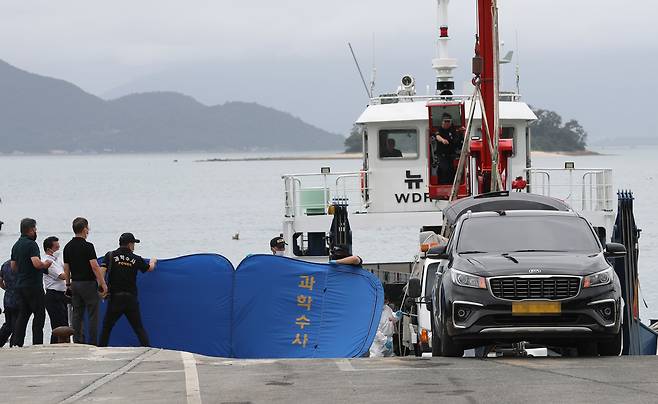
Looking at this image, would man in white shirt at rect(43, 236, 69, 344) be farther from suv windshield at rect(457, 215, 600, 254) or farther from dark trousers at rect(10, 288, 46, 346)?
suv windshield at rect(457, 215, 600, 254)

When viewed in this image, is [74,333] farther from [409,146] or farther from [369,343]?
[409,146]

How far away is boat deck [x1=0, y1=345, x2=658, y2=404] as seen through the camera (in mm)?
A: 10883

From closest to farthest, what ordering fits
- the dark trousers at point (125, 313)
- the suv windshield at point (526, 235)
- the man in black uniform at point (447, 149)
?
1. the suv windshield at point (526, 235)
2. the dark trousers at point (125, 313)
3. the man in black uniform at point (447, 149)

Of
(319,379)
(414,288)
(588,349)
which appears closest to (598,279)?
(588,349)

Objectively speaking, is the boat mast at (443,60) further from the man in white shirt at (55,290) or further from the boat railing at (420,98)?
the man in white shirt at (55,290)

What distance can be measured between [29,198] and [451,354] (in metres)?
118

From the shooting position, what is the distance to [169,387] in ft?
38.2

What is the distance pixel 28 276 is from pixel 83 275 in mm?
1167

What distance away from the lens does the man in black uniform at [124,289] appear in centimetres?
1633

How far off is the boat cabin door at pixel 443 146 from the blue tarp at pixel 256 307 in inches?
326

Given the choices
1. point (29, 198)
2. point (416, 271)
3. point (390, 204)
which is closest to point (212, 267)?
point (416, 271)

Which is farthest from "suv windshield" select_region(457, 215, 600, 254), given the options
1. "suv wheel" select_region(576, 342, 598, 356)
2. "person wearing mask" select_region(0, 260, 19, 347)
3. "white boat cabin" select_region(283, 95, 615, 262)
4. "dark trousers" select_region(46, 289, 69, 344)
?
"white boat cabin" select_region(283, 95, 615, 262)

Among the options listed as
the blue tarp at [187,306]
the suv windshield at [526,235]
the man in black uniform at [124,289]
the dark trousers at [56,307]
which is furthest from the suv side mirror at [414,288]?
the dark trousers at [56,307]

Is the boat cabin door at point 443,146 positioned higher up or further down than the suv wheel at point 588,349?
higher up
